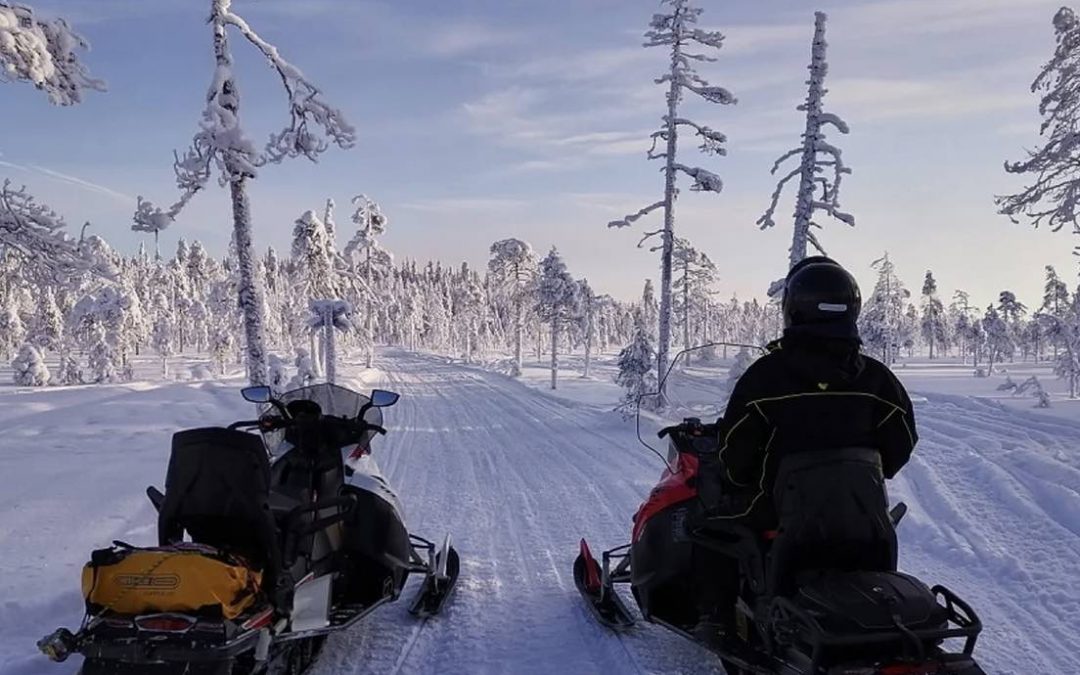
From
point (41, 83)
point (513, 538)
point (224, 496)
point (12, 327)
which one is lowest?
point (513, 538)

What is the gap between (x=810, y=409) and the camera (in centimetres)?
313

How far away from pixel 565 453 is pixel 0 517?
828 cm

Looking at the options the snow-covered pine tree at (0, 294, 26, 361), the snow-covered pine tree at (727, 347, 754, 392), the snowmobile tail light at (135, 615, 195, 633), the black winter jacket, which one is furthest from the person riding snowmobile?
the snow-covered pine tree at (0, 294, 26, 361)

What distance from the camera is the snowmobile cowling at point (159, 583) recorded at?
120 inches

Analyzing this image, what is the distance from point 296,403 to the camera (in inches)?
196

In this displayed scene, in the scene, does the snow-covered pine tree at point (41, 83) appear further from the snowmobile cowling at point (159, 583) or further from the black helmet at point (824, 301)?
the black helmet at point (824, 301)

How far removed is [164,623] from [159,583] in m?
0.16

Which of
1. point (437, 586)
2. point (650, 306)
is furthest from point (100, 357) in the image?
point (650, 306)

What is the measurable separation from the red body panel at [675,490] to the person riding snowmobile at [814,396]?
2.61 ft

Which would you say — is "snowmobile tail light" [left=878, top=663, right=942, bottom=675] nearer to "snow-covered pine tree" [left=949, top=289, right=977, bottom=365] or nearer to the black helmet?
the black helmet

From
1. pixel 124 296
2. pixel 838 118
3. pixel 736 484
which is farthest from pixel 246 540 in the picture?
pixel 124 296

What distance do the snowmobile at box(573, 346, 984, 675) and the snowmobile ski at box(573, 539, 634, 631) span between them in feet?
2.08

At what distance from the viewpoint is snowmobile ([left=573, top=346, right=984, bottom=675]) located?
2766 millimetres

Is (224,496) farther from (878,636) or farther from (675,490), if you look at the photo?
(878,636)
